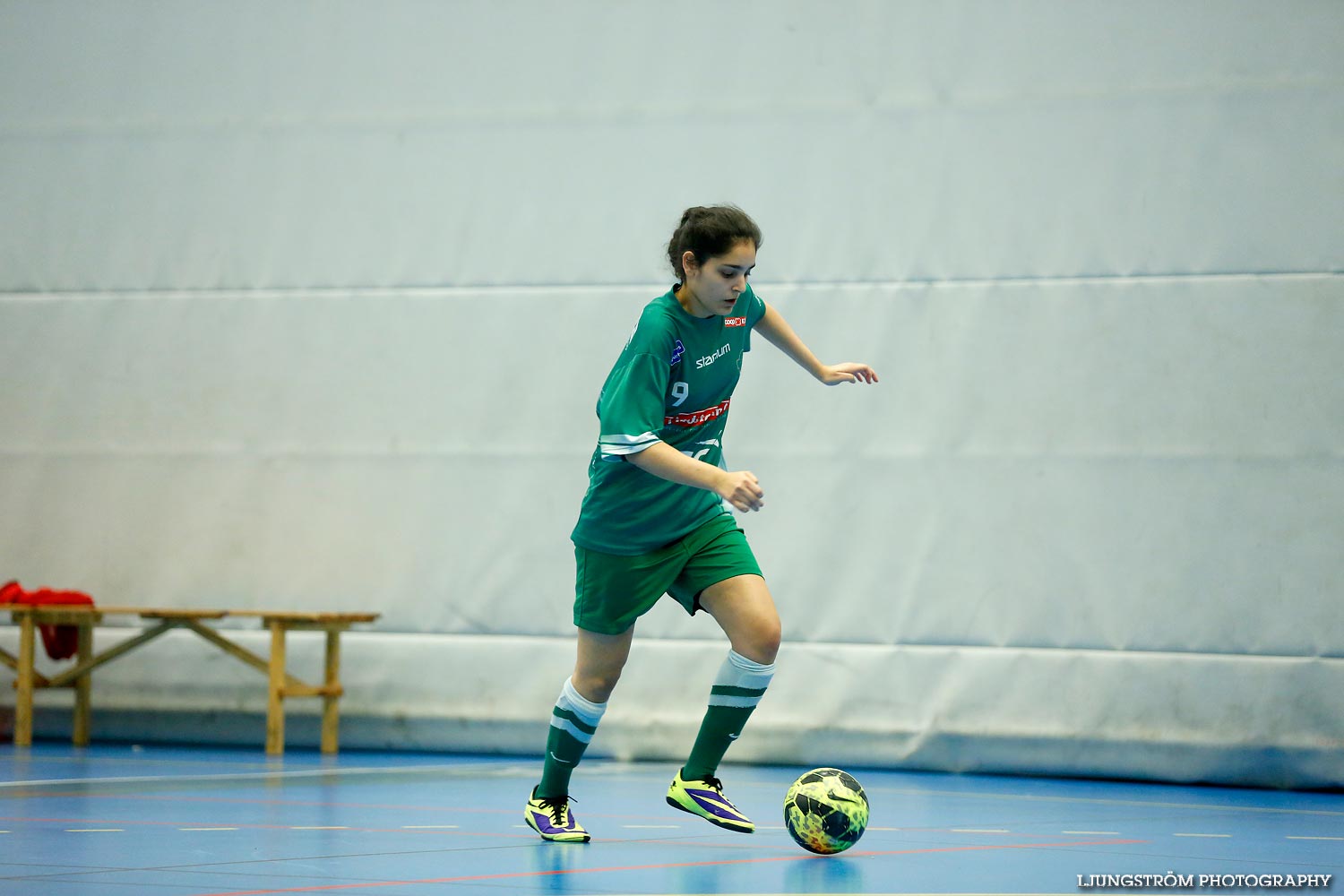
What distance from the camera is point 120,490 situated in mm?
8500

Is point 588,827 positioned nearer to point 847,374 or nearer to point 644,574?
point 644,574

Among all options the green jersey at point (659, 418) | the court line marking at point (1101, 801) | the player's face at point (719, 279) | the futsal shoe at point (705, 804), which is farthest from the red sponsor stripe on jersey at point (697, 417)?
the court line marking at point (1101, 801)

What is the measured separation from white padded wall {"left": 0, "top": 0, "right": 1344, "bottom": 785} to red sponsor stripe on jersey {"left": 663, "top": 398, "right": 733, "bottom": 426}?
3.06 m

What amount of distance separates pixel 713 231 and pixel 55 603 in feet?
17.3

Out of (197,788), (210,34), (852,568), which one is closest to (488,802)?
(197,788)

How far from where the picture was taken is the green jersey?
167 inches

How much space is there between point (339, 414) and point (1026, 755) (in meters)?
3.92

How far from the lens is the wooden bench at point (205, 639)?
7.68 meters

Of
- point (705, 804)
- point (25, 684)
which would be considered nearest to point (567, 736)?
point (705, 804)

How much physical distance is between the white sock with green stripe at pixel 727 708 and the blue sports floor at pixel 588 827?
24cm

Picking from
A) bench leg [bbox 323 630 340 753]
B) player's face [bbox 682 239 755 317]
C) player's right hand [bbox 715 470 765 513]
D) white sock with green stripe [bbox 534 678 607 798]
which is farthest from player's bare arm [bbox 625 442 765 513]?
bench leg [bbox 323 630 340 753]

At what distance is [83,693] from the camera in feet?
26.9

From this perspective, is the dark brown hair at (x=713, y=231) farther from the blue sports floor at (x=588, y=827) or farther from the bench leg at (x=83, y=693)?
the bench leg at (x=83, y=693)

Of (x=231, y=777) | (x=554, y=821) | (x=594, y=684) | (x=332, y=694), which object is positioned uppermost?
(x=594, y=684)
